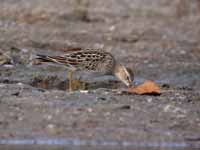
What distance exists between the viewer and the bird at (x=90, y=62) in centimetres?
1063

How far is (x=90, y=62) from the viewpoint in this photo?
10688mm

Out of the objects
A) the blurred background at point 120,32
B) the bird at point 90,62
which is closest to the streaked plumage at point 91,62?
the bird at point 90,62

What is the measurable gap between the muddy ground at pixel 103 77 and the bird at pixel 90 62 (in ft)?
0.81

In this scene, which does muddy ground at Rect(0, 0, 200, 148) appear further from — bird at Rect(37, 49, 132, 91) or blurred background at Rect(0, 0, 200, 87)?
bird at Rect(37, 49, 132, 91)

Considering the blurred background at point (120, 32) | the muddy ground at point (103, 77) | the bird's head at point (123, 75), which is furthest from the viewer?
the blurred background at point (120, 32)

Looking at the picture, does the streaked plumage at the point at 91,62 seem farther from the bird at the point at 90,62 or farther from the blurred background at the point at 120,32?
the blurred background at the point at 120,32

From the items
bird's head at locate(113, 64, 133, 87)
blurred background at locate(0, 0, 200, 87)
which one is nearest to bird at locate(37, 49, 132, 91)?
bird's head at locate(113, 64, 133, 87)

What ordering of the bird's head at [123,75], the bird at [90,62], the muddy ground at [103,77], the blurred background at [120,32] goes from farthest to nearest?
the blurred background at [120,32] → the bird's head at [123,75] → the bird at [90,62] → the muddy ground at [103,77]

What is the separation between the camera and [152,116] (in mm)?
8883

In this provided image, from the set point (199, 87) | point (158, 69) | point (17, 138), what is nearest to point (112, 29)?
point (158, 69)

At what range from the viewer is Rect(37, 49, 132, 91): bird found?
1063cm

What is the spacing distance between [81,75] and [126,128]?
306cm

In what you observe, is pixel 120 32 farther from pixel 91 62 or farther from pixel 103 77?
pixel 91 62

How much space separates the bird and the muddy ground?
0.81 ft
